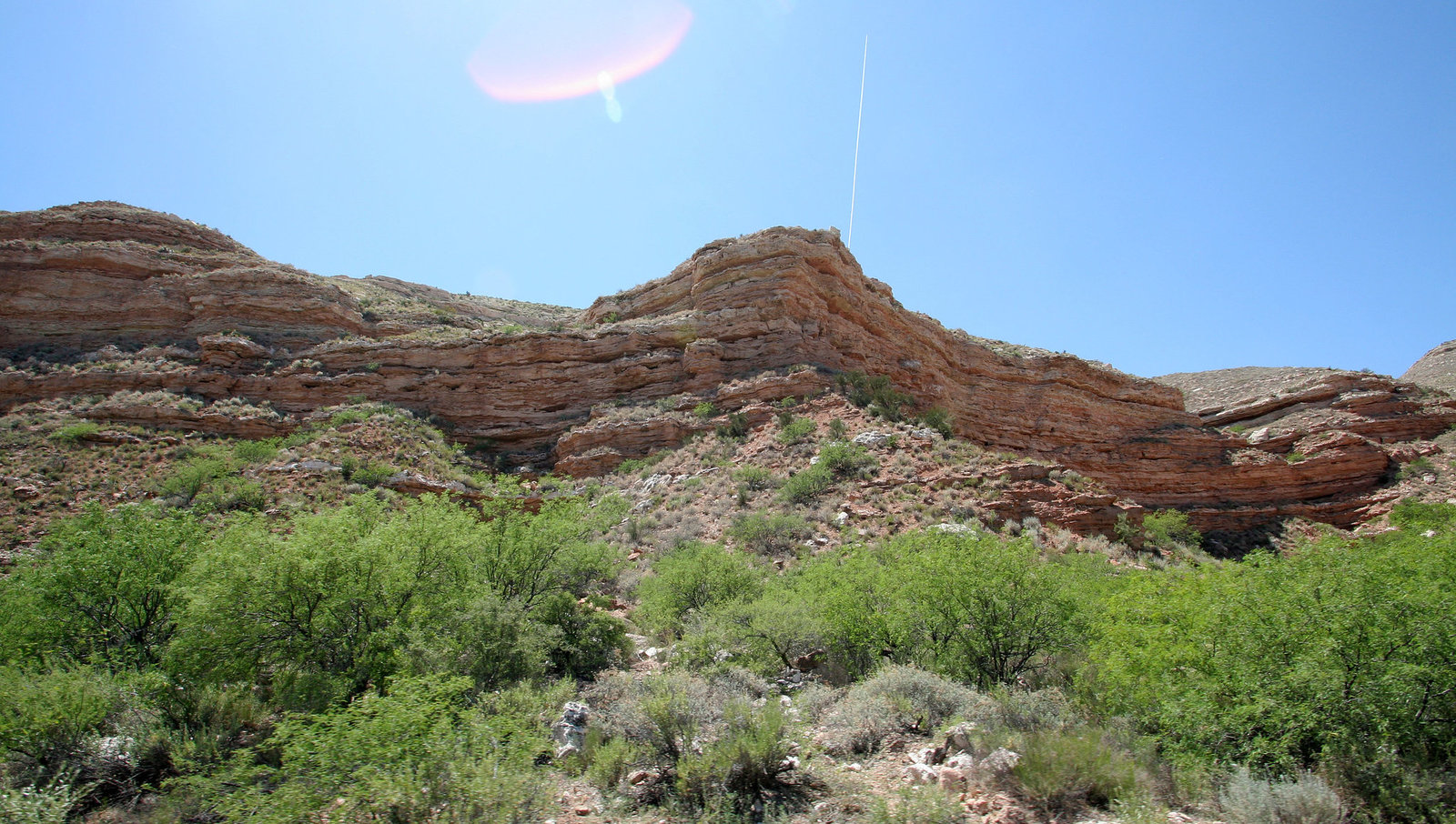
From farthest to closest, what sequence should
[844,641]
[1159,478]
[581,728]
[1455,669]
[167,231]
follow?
[167,231], [1159,478], [844,641], [581,728], [1455,669]

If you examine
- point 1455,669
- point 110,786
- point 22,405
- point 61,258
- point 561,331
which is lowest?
point 110,786

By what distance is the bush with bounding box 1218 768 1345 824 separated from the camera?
473 centimetres

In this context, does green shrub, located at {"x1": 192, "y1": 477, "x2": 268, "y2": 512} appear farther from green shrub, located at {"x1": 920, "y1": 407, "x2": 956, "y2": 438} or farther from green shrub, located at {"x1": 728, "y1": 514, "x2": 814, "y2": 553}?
green shrub, located at {"x1": 920, "y1": 407, "x2": 956, "y2": 438}

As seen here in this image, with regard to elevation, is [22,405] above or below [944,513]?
above

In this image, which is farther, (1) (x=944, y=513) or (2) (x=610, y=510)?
(2) (x=610, y=510)

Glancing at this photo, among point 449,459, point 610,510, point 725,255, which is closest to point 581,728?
point 610,510

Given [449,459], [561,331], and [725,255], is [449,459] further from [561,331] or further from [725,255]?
[725,255]

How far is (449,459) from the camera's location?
1019 inches

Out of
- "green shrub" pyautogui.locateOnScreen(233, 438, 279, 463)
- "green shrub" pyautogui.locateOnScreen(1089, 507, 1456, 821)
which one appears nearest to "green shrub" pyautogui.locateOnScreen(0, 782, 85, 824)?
"green shrub" pyautogui.locateOnScreen(1089, 507, 1456, 821)

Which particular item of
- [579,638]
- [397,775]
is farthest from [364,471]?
[397,775]

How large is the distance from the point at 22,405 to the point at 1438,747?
38.6 metres

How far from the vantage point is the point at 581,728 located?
7.44m

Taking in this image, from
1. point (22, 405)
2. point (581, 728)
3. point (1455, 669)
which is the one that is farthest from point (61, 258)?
point (1455, 669)

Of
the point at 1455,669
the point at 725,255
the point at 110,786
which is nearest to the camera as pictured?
the point at 1455,669
